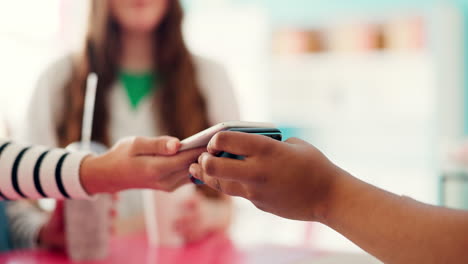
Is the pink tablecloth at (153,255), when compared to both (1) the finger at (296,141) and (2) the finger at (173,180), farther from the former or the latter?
(1) the finger at (296,141)

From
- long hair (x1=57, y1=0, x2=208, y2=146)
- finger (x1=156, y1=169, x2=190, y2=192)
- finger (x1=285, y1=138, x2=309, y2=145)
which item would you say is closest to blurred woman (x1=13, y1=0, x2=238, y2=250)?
long hair (x1=57, y1=0, x2=208, y2=146)

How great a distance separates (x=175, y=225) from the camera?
728 millimetres

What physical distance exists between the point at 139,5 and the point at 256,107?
6.07 feet

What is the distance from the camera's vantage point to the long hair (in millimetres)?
1158

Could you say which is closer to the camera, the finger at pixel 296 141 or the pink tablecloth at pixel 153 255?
the finger at pixel 296 141

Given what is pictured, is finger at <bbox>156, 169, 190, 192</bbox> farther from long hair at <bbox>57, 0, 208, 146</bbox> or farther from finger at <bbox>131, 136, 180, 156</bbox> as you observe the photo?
long hair at <bbox>57, 0, 208, 146</bbox>

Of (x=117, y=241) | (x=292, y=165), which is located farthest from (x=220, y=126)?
(x=117, y=241)

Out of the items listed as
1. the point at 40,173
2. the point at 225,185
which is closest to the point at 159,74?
the point at 40,173

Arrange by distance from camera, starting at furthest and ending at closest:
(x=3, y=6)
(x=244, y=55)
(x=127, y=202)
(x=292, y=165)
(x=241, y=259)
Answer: (x=244, y=55) < (x=3, y=6) < (x=127, y=202) < (x=241, y=259) < (x=292, y=165)

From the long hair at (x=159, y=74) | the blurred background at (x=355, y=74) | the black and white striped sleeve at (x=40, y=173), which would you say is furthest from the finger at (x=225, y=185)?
the blurred background at (x=355, y=74)

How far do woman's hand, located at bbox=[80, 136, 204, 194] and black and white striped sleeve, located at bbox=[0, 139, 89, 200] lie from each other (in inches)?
0.5

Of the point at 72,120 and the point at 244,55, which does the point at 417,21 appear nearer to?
the point at 244,55

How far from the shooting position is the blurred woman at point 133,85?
1126 millimetres

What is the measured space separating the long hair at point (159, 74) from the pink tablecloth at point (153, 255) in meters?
0.47
